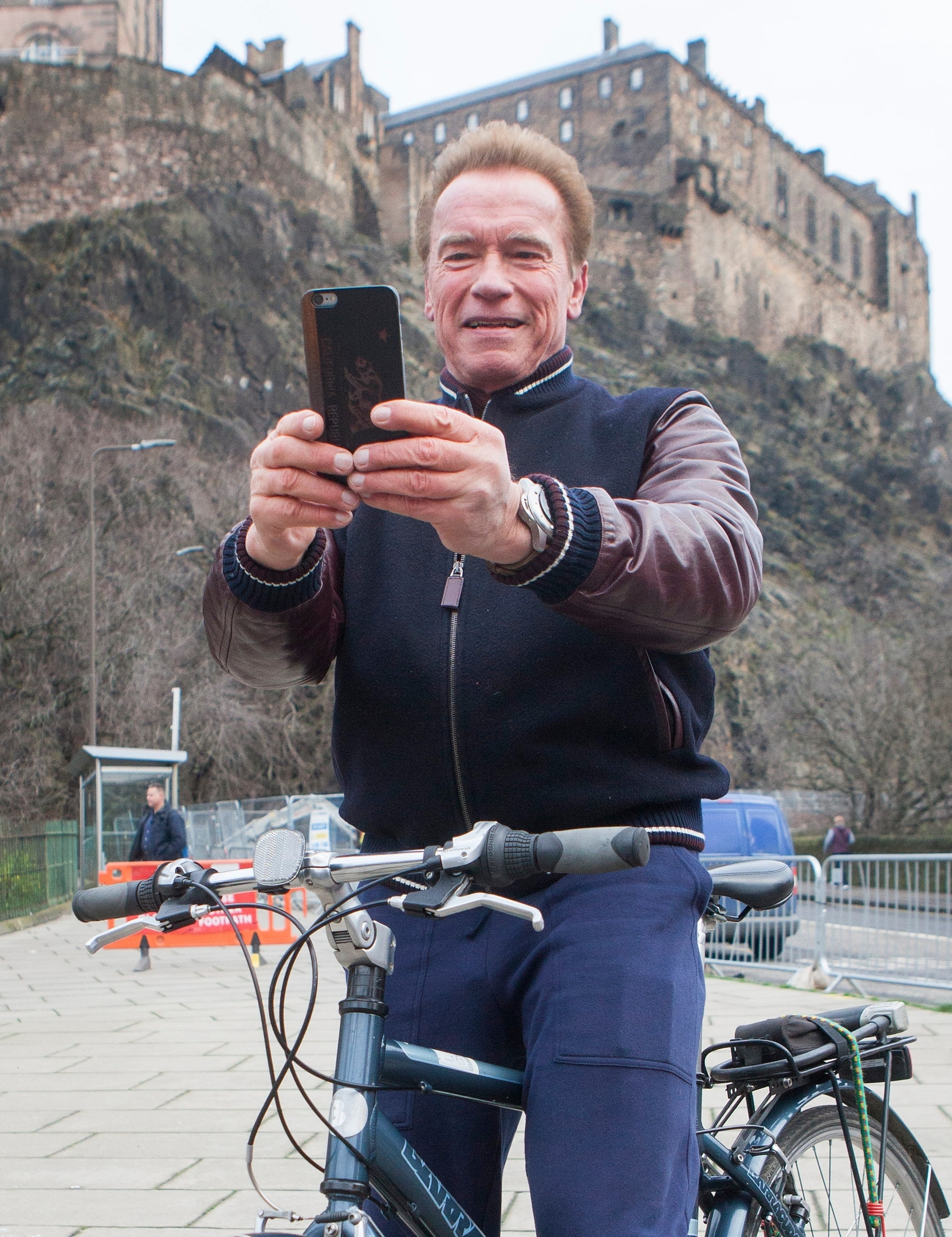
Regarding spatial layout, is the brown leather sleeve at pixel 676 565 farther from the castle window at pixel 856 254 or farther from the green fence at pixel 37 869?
the castle window at pixel 856 254

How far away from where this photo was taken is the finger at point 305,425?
163 cm

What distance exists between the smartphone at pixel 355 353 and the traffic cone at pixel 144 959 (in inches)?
445

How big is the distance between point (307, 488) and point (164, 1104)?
5079 mm

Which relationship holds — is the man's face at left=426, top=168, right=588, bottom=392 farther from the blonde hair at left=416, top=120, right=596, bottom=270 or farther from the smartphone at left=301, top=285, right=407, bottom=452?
the smartphone at left=301, top=285, right=407, bottom=452

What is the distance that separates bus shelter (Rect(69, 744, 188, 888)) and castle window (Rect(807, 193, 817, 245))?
7646 centimetres

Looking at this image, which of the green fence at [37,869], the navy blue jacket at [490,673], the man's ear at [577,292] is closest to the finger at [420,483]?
the navy blue jacket at [490,673]

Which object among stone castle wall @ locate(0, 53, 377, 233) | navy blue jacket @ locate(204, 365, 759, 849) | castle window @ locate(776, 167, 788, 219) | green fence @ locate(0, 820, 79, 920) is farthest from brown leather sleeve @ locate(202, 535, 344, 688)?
castle window @ locate(776, 167, 788, 219)

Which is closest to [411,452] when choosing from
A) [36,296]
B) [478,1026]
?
[478,1026]

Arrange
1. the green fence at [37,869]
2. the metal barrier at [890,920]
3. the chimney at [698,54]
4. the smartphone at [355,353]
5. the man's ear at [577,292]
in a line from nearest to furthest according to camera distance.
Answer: the smartphone at [355,353] → the man's ear at [577,292] → the metal barrier at [890,920] → the green fence at [37,869] → the chimney at [698,54]

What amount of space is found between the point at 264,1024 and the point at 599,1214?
20.0 inches

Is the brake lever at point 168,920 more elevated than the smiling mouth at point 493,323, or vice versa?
the smiling mouth at point 493,323

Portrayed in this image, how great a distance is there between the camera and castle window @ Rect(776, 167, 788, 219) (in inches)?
3378

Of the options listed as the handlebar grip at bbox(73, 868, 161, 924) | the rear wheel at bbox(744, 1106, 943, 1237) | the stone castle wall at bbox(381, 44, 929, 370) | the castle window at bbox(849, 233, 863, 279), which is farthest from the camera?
the castle window at bbox(849, 233, 863, 279)

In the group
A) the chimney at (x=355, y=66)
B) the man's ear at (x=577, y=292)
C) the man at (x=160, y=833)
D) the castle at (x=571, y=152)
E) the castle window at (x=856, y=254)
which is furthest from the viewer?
the castle window at (x=856, y=254)
